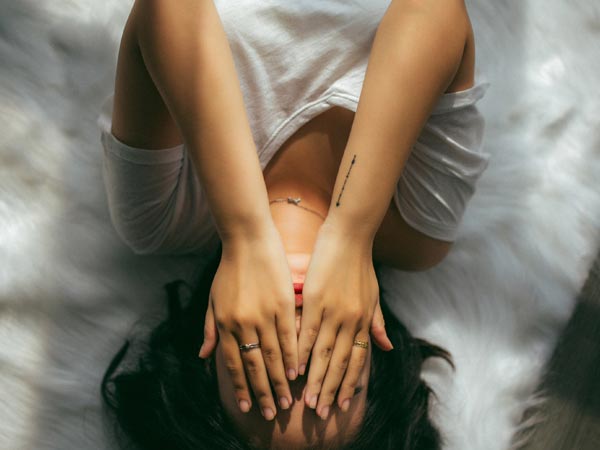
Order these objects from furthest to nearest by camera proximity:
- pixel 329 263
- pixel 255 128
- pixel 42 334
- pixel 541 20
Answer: pixel 541 20 → pixel 42 334 → pixel 255 128 → pixel 329 263

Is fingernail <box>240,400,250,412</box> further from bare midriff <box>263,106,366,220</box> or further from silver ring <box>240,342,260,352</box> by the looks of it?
bare midriff <box>263,106,366,220</box>

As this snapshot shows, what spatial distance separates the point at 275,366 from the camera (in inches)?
26.8

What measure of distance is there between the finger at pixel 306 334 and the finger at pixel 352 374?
4 cm

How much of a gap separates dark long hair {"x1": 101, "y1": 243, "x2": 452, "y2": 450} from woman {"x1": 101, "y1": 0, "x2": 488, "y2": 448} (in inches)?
0.8

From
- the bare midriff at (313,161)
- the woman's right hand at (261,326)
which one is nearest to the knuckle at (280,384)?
the woman's right hand at (261,326)

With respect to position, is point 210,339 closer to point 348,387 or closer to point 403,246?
point 348,387

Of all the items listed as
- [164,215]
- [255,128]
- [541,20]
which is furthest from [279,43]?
[541,20]

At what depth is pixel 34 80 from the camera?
0.98 metres

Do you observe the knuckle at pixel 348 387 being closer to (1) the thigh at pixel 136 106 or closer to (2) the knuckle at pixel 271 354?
(2) the knuckle at pixel 271 354

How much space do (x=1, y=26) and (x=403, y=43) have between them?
22.0 inches

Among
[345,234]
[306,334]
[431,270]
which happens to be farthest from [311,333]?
[431,270]

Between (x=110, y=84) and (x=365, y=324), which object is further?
(x=110, y=84)

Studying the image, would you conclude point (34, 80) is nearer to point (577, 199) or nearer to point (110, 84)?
point (110, 84)

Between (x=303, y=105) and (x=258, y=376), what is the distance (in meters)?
0.31
